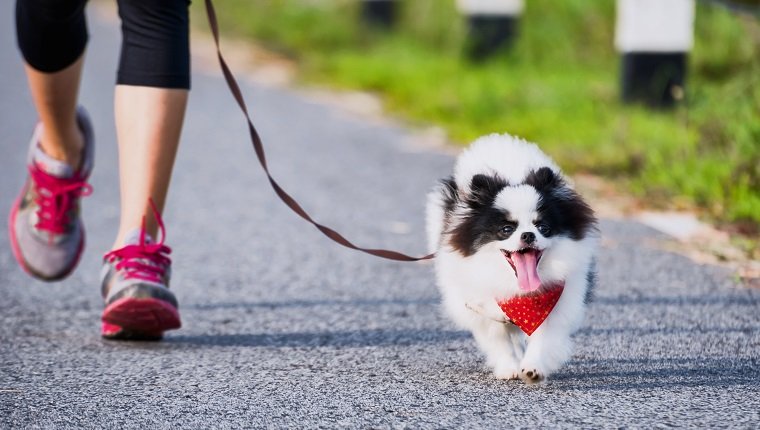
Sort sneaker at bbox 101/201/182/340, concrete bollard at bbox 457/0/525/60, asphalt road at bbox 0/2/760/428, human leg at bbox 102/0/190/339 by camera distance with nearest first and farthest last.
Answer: asphalt road at bbox 0/2/760/428 < sneaker at bbox 101/201/182/340 < human leg at bbox 102/0/190/339 < concrete bollard at bbox 457/0/525/60

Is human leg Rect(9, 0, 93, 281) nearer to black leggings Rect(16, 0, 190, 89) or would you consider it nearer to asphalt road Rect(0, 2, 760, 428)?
black leggings Rect(16, 0, 190, 89)

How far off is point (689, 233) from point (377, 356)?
6.51 ft

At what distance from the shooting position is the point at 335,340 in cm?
341

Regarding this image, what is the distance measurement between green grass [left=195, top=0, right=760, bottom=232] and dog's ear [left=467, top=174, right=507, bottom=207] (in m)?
2.15

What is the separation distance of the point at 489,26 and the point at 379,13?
2491mm

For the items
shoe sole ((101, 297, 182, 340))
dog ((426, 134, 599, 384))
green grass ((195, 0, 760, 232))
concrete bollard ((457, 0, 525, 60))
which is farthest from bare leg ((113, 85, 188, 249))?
concrete bollard ((457, 0, 525, 60))

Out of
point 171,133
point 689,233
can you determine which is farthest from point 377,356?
point 689,233

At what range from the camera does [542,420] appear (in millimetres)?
2592

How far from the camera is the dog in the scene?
284 centimetres

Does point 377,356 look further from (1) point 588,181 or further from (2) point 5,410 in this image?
(1) point 588,181

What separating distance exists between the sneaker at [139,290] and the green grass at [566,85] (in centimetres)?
248

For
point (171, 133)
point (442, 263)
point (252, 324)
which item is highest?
point (171, 133)

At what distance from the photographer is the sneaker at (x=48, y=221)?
3.75 metres

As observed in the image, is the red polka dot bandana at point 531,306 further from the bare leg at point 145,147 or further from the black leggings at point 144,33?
the black leggings at point 144,33
